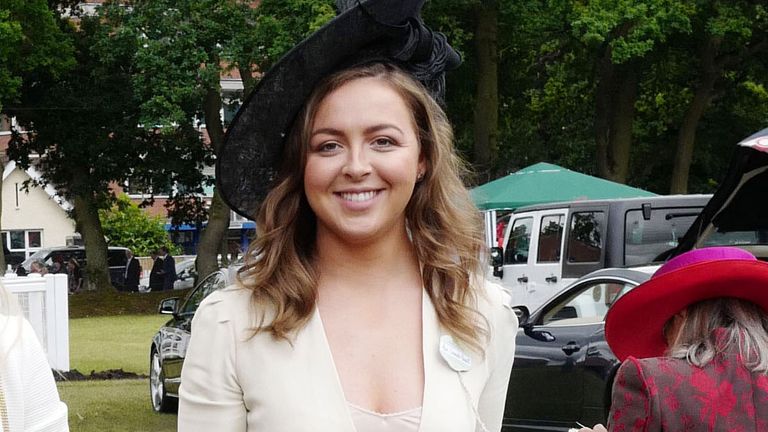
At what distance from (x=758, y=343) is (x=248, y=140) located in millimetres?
1258

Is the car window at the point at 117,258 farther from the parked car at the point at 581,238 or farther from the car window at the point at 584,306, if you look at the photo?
the car window at the point at 584,306

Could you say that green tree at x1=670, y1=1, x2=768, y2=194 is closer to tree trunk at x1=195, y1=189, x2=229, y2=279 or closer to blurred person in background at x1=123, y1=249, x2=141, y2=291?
tree trunk at x1=195, y1=189, x2=229, y2=279

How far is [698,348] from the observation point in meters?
2.99

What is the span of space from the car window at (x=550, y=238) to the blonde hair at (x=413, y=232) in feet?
41.6

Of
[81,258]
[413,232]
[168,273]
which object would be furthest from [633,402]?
[81,258]

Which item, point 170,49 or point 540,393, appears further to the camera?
point 170,49

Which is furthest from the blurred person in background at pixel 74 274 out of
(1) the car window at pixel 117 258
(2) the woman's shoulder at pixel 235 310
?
(2) the woman's shoulder at pixel 235 310

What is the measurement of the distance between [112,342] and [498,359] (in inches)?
860

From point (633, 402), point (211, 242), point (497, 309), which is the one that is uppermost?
point (497, 309)

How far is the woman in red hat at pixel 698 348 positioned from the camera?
2865mm

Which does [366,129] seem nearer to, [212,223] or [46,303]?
[46,303]

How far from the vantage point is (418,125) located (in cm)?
273

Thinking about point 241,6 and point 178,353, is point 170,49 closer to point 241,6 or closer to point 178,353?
point 241,6

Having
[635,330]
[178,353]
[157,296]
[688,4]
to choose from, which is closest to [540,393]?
[178,353]
